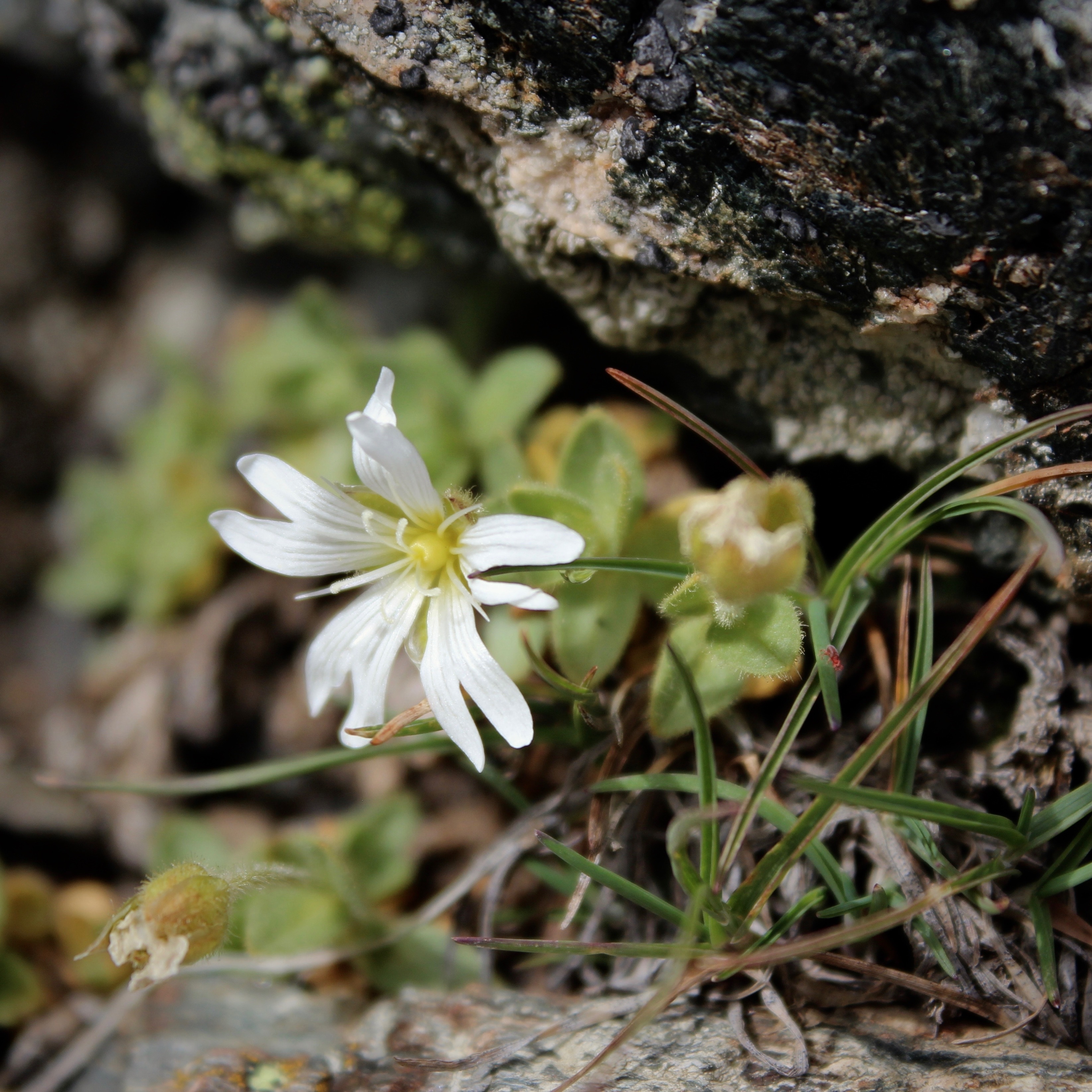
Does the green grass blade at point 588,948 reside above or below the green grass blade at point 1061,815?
below

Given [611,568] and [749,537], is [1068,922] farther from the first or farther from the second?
[611,568]

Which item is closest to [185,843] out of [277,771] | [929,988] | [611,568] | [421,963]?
[277,771]

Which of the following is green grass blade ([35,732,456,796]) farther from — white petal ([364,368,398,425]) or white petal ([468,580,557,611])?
white petal ([364,368,398,425])

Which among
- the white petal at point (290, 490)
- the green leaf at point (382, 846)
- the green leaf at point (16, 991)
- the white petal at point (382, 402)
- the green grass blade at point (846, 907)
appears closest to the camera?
the green grass blade at point (846, 907)

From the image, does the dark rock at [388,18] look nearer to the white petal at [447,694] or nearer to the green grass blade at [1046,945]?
the white petal at [447,694]

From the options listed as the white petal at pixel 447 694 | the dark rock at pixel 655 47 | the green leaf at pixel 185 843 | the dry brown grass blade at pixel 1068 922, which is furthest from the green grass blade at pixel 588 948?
the dark rock at pixel 655 47

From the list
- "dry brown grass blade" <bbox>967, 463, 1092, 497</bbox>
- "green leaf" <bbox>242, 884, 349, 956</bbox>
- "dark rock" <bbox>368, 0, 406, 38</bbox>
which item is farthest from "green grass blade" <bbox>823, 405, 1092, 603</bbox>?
"green leaf" <bbox>242, 884, 349, 956</bbox>
